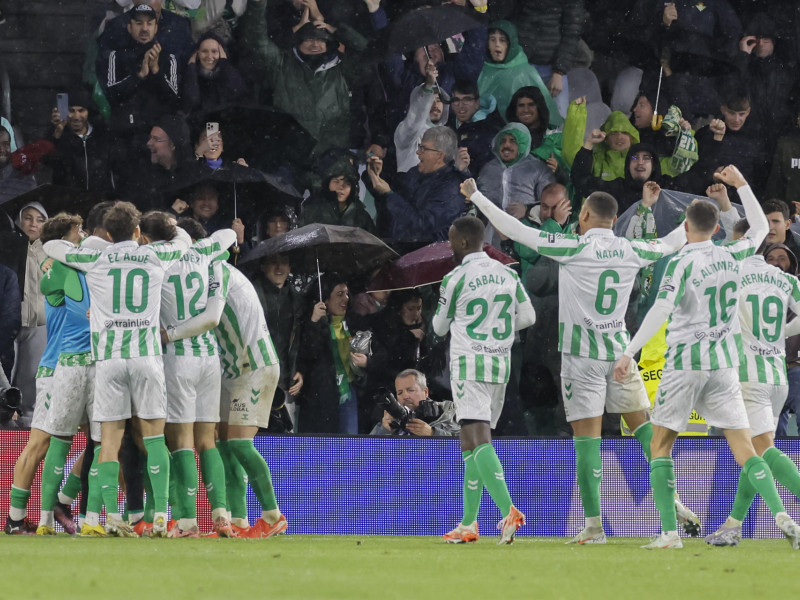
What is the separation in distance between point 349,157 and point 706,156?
3.51 m

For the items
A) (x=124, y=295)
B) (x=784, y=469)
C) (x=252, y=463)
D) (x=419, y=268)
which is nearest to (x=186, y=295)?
(x=124, y=295)

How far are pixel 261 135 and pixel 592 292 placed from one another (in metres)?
5.23

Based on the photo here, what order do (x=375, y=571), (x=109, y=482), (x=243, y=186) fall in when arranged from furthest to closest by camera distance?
Answer: (x=243, y=186) < (x=109, y=482) < (x=375, y=571)

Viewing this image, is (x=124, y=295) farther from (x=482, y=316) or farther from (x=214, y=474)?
(x=482, y=316)

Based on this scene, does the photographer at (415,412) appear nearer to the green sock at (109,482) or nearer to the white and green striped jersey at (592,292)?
the white and green striped jersey at (592,292)

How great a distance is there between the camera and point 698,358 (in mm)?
8305

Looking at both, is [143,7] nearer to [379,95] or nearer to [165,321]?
[379,95]

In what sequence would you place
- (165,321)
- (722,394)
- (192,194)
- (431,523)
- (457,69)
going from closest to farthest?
(722,394) < (165,321) < (431,523) < (192,194) < (457,69)

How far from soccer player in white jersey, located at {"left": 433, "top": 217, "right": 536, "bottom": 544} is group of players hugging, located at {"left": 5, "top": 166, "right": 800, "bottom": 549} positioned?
1 cm

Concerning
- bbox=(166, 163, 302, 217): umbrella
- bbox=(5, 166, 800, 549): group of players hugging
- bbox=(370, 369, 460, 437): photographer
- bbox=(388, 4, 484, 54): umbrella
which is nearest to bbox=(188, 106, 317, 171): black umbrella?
bbox=(166, 163, 302, 217): umbrella

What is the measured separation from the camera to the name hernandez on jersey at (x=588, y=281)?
903cm

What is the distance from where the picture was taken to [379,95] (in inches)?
547

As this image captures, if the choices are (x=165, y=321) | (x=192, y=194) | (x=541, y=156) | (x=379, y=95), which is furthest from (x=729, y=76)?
(x=165, y=321)

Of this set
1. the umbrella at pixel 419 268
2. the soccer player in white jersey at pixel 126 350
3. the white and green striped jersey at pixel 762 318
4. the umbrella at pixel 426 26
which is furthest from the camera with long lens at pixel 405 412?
the umbrella at pixel 426 26
